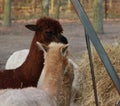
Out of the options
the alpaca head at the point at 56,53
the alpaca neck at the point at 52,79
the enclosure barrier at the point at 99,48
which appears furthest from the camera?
the alpaca head at the point at 56,53

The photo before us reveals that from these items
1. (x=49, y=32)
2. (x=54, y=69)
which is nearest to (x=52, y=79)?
(x=54, y=69)

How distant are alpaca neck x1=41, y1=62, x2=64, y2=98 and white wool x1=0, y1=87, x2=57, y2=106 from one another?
23 centimetres

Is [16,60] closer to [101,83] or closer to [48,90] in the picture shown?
[101,83]

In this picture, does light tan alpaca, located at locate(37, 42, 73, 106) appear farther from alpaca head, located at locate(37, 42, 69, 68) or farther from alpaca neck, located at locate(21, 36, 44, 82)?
alpaca neck, located at locate(21, 36, 44, 82)

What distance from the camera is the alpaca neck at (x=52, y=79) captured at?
4.59 metres

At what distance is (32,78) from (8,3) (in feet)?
47.2

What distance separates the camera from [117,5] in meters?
28.9

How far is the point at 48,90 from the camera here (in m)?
4.57

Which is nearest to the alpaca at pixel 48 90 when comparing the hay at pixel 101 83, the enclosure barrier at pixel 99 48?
the enclosure barrier at pixel 99 48

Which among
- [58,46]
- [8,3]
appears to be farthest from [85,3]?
[58,46]

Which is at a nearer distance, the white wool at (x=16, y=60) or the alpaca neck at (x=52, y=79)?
the alpaca neck at (x=52, y=79)

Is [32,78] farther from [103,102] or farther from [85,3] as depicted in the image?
[85,3]

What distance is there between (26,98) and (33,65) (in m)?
1.91

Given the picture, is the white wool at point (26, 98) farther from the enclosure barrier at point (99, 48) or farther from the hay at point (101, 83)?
the hay at point (101, 83)
